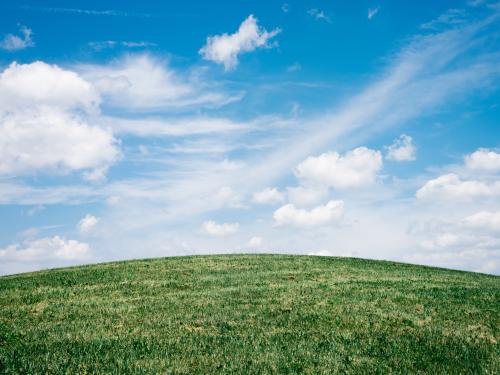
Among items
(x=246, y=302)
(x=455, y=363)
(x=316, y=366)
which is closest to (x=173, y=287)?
(x=246, y=302)

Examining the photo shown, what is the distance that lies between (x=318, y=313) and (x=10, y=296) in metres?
16.7

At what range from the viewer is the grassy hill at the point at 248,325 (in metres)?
11.7

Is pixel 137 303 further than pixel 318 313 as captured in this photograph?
Yes

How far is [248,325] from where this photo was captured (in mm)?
15703

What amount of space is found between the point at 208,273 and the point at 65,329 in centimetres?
1489

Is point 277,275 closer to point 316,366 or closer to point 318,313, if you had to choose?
point 318,313

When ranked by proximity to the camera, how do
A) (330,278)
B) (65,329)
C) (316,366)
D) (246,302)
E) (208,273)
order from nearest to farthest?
(316,366) < (65,329) < (246,302) < (330,278) < (208,273)

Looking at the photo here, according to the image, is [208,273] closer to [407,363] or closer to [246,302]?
[246,302]

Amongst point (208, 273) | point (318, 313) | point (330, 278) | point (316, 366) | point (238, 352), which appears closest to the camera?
point (316, 366)

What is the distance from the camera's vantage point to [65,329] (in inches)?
615

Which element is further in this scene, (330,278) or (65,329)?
(330,278)

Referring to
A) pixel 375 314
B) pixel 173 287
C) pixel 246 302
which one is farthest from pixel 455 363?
pixel 173 287

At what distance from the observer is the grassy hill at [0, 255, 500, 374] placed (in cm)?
1166

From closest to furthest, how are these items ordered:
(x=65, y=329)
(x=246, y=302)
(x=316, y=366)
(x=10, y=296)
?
(x=316, y=366)
(x=65, y=329)
(x=246, y=302)
(x=10, y=296)
